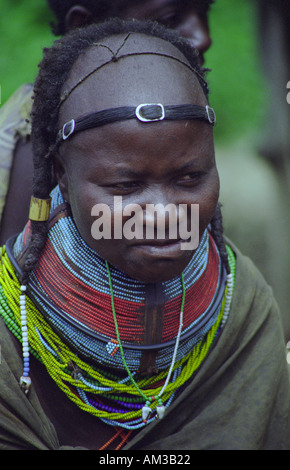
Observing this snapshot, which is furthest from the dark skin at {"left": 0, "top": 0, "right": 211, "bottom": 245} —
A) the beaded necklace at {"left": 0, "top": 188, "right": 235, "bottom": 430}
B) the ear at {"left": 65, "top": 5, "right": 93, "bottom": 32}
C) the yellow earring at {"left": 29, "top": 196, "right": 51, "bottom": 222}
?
the yellow earring at {"left": 29, "top": 196, "right": 51, "bottom": 222}

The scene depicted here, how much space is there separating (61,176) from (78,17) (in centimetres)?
123

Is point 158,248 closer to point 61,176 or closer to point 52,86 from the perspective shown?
point 61,176

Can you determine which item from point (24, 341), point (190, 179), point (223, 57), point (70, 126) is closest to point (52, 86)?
point (70, 126)

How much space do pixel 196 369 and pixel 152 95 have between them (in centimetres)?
95

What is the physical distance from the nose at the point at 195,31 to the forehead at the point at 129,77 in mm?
983

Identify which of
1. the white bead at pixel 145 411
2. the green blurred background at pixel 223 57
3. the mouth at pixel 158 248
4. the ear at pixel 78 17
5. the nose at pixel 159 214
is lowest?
the white bead at pixel 145 411

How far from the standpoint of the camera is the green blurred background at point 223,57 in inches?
159

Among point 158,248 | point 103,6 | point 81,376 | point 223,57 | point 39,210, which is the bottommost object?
point 81,376

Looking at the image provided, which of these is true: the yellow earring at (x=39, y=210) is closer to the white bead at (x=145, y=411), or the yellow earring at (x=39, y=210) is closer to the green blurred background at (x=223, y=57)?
the white bead at (x=145, y=411)

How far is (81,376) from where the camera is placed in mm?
1822

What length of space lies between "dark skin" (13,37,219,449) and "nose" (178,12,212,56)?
1009mm

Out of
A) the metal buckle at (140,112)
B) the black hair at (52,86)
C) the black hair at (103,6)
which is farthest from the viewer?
the black hair at (103,6)

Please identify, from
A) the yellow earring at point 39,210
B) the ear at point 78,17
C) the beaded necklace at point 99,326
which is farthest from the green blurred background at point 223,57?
the yellow earring at point 39,210
